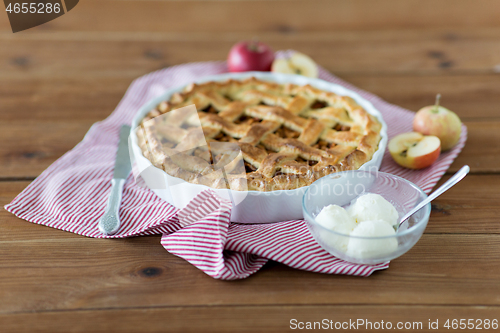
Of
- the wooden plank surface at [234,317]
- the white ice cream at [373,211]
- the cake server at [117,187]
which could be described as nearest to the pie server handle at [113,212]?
the cake server at [117,187]

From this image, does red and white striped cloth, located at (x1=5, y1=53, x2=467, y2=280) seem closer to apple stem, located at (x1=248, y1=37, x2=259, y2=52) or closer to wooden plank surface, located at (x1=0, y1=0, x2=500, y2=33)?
apple stem, located at (x1=248, y1=37, x2=259, y2=52)

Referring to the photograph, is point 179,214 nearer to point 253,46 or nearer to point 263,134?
point 263,134

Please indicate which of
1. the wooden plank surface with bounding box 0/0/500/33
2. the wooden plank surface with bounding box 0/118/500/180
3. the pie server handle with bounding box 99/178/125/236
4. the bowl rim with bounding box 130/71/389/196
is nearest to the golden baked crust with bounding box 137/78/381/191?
the bowl rim with bounding box 130/71/389/196

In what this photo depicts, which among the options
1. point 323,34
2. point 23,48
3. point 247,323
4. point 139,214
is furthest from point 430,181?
point 23,48

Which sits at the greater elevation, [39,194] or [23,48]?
[23,48]

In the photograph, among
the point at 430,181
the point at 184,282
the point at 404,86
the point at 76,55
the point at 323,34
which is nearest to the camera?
the point at 184,282

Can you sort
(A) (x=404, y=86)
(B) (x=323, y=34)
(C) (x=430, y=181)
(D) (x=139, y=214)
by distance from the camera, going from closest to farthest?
1. (D) (x=139, y=214)
2. (C) (x=430, y=181)
3. (A) (x=404, y=86)
4. (B) (x=323, y=34)

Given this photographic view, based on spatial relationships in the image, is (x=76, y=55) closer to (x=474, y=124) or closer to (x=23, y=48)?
(x=23, y=48)

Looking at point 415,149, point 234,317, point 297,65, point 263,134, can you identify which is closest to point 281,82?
point 297,65
